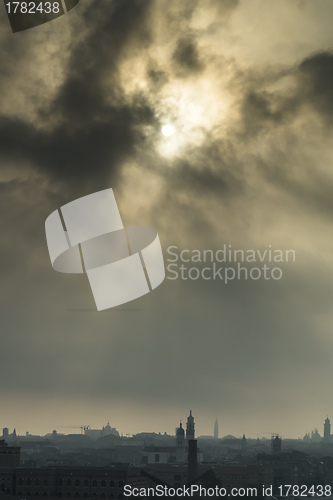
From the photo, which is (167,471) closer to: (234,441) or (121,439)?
(121,439)

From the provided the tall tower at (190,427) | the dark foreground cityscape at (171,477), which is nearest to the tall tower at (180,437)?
the dark foreground cityscape at (171,477)

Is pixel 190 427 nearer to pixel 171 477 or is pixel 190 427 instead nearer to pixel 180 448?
pixel 180 448

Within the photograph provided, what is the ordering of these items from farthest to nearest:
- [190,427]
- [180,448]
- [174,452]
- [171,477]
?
1. [190,427]
2. [174,452]
3. [180,448]
4. [171,477]

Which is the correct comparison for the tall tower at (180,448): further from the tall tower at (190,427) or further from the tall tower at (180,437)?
the tall tower at (190,427)

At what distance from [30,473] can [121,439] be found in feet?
386

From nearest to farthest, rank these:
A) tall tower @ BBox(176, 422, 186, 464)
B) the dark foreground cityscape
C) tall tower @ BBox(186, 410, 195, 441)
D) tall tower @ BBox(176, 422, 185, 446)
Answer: the dark foreground cityscape
tall tower @ BBox(176, 422, 186, 464)
tall tower @ BBox(176, 422, 185, 446)
tall tower @ BBox(186, 410, 195, 441)

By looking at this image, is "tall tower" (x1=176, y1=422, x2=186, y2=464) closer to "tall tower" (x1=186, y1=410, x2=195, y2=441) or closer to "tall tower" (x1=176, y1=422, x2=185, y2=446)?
"tall tower" (x1=176, y1=422, x2=185, y2=446)

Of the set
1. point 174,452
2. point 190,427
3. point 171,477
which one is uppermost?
point 190,427

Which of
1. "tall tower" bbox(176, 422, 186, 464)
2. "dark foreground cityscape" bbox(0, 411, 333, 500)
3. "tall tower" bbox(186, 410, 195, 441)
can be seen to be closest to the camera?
"dark foreground cityscape" bbox(0, 411, 333, 500)

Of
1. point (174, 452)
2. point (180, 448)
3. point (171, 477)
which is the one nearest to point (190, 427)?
point (174, 452)

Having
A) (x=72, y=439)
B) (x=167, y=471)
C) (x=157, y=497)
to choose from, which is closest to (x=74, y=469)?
(x=157, y=497)

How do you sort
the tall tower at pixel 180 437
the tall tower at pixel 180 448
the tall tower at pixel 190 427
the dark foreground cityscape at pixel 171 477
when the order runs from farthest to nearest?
the tall tower at pixel 190 427
the tall tower at pixel 180 437
the tall tower at pixel 180 448
the dark foreground cityscape at pixel 171 477

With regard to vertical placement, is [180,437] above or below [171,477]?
above

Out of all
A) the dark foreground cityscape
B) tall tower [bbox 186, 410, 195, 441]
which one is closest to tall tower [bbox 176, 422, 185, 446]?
the dark foreground cityscape
